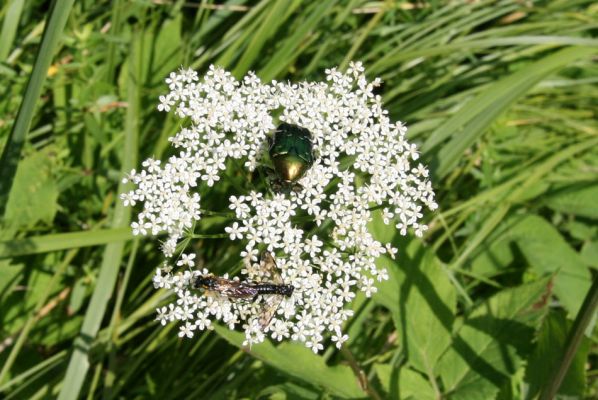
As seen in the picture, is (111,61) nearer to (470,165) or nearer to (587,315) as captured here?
(470,165)

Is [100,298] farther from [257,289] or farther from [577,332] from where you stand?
[577,332]

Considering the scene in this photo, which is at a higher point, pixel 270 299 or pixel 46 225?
pixel 46 225

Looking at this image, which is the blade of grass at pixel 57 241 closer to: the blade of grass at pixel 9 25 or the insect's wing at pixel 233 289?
the insect's wing at pixel 233 289

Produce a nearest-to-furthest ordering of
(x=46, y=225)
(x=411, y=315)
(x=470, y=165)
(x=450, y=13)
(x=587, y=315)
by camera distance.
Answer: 1. (x=587, y=315)
2. (x=411, y=315)
3. (x=46, y=225)
4. (x=470, y=165)
5. (x=450, y=13)

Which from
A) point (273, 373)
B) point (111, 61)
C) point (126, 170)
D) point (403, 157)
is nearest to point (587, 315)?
point (403, 157)

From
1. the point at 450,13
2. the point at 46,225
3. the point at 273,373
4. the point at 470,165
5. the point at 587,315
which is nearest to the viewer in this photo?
the point at 587,315

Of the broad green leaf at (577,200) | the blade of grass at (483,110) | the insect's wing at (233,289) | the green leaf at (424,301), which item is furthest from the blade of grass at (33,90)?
the broad green leaf at (577,200)
